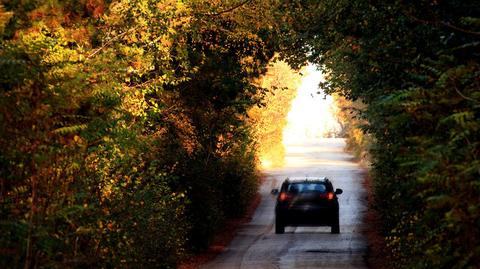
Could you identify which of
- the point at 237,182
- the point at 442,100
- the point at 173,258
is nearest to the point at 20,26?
the point at 173,258

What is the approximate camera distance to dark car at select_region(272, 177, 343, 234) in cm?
2709

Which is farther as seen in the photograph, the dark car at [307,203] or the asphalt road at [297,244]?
the dark car at [307,203]

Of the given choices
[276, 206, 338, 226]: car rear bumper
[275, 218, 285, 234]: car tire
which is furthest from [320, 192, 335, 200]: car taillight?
[275, 218, 285, 234]: car tire

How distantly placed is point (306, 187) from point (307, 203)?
580mm

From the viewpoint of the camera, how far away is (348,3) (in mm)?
14852

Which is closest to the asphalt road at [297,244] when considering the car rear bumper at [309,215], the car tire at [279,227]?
the car tire at [279,227]

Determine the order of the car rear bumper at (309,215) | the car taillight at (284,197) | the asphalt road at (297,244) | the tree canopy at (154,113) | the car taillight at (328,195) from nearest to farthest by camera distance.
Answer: the tree canopy at (154,113)
the asphalt road at (297,244)
the car rear bumper at (309,215)
the car taillight at (328,195)
the car taillight at (284,197)

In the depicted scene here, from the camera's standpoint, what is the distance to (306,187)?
1081 inches

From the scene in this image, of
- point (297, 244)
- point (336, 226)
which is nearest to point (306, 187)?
point (336, 226)

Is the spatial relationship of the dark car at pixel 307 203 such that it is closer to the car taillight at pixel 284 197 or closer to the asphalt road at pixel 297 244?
the car taillight at pixel 284 197

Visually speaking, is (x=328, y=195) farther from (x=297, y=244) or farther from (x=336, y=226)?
(x=297, y=244)

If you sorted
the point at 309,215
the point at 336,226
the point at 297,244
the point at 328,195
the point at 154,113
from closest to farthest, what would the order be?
the point at 154,113
the point at 297,244
the point at 309,215
the point at 328,195
the point at 336,226

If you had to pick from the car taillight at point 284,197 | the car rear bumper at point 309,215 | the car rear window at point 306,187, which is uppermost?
the car rear window at point 306,187

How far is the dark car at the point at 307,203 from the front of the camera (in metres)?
27.1
